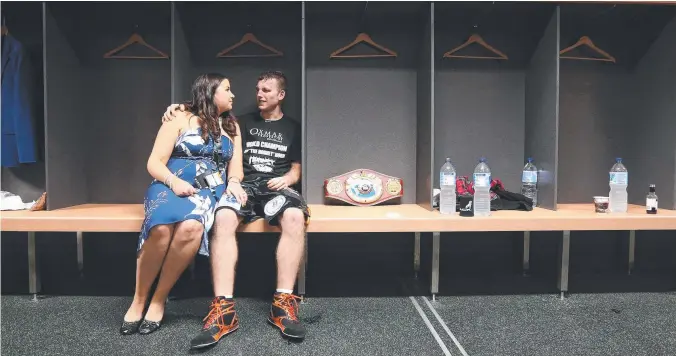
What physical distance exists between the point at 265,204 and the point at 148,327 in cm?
71

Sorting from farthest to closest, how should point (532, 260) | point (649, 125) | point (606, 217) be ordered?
point (532, 260)
point (649, 125)
point (606, 217)

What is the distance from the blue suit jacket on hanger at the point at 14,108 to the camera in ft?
8.00

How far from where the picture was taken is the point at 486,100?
2797 millimetres

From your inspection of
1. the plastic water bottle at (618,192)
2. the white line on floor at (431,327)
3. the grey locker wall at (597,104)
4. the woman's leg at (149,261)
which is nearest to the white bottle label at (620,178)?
the plastic water bottle at (618,192)

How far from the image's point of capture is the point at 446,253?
2.80 m

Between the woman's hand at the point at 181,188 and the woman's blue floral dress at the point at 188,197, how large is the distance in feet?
0.06

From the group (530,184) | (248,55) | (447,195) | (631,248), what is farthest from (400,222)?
(631,248)

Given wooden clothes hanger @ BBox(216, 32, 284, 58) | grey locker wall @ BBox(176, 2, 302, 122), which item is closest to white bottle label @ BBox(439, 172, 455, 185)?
grey locker wall @ BBox(176, 2, 302, 122)

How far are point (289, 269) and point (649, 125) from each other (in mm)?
2338

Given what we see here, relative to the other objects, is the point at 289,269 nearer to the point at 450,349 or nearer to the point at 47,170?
the point at 450,349

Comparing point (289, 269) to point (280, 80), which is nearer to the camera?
point (289, 269)

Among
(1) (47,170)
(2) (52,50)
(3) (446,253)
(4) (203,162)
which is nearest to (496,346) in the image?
(3) (446,253)

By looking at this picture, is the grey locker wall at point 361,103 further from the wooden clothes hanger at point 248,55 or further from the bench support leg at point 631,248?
the bench support leg at point 631,248

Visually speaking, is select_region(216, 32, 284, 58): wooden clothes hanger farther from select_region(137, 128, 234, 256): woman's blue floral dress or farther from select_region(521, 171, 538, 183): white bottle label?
select_region(521, 171, 538, 183): white bottle label
